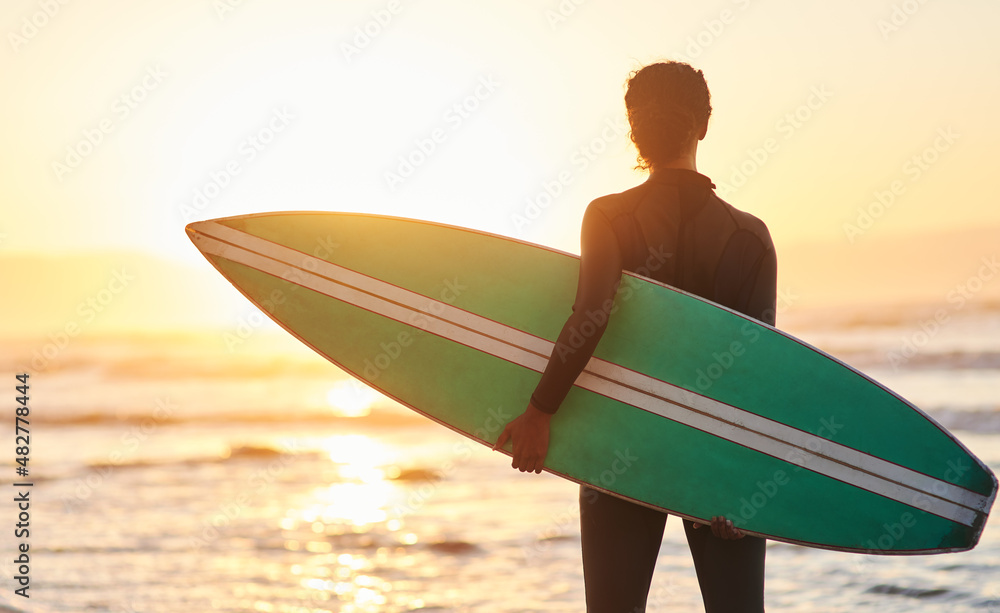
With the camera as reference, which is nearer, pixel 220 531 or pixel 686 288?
pixel 686 288

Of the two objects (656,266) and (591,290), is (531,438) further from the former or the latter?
(656,266)

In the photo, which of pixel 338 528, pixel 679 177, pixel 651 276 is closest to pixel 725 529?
pixel 651 276

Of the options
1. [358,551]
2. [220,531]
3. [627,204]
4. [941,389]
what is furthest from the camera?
[941,389]

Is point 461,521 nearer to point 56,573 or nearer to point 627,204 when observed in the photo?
point 56,573

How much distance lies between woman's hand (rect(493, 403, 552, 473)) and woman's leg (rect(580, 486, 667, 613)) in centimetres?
15

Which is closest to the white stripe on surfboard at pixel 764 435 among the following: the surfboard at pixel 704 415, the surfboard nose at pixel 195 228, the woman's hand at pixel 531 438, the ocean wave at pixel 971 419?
the surfboard at pixel 704 415

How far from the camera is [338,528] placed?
5633mm

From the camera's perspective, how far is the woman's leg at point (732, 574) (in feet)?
5.91

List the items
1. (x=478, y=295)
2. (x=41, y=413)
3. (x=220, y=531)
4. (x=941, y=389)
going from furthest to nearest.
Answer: (x=41, y=413), (x=941, y=389), (x=220, y=531), (x=478, y=295)

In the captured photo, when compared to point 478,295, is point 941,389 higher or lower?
higher

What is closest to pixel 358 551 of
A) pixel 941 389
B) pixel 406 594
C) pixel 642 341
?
pixel 406 594

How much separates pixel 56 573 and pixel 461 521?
2.52m

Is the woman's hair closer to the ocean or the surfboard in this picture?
the surfboard

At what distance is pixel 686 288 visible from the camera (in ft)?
6.26
